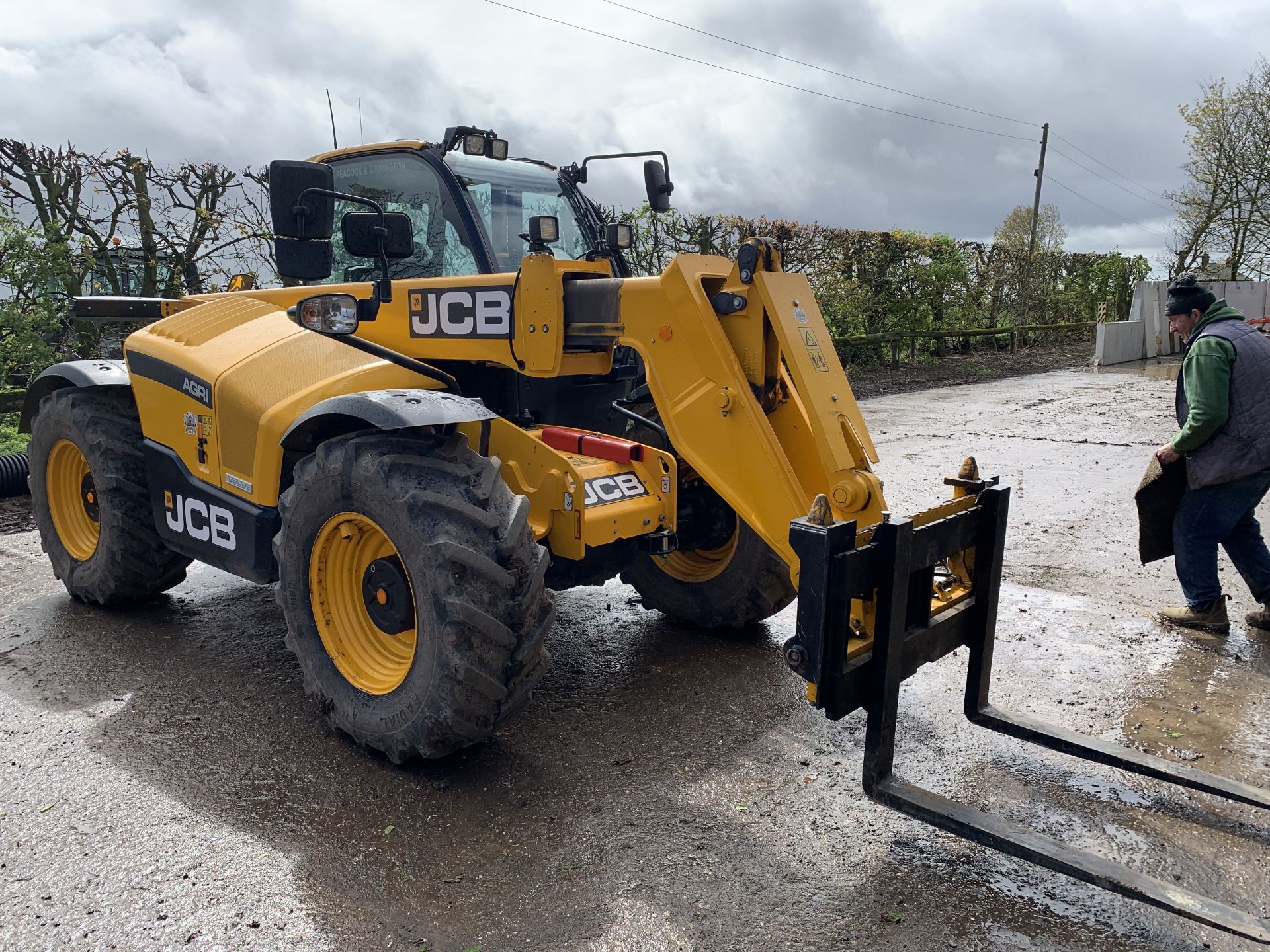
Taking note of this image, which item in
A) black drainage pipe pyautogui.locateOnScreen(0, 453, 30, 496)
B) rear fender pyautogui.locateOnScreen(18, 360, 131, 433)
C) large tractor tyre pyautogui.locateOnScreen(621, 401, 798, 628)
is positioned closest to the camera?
large tractor tyre pyautogui.locateOnScreen(621, 401, 798, 628)

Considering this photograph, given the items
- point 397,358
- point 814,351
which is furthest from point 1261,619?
point 397,358

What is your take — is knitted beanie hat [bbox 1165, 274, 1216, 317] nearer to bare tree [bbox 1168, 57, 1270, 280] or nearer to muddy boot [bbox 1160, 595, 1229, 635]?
muddy boot [bbox 1160, 595, 1229, 635]

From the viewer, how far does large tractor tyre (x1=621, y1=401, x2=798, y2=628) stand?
Answer: 4582 millimetres

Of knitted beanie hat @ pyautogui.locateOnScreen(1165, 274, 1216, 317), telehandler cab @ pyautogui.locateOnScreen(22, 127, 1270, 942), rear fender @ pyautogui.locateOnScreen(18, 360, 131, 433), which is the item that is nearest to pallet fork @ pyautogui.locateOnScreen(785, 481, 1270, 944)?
telehandler cab @ pyautogui.locateOnScreen(22, 127, 1270, 942)

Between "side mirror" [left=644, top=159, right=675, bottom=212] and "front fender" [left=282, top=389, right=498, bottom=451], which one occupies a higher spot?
"side mirror" [left=644, top=159, right=675, bottom=212]

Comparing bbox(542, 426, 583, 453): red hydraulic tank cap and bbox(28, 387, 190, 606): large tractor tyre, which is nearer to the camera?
bbox(542, 426, 583, 453): red hydraulic tank cap

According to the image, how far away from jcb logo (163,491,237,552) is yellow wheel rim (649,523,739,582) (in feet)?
6.58

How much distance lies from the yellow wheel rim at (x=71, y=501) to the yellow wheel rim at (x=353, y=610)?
2261 mm

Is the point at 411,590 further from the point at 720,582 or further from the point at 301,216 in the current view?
the point at 720,582

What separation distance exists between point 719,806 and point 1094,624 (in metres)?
2.90

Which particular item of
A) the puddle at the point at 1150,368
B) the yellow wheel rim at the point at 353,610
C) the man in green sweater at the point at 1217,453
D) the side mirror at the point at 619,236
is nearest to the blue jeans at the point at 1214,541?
the man in green sweater at the point at 1217,453

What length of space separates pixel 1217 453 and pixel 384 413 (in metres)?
4.06

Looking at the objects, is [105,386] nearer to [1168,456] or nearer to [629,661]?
[629,661]

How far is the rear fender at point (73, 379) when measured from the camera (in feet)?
16.6
